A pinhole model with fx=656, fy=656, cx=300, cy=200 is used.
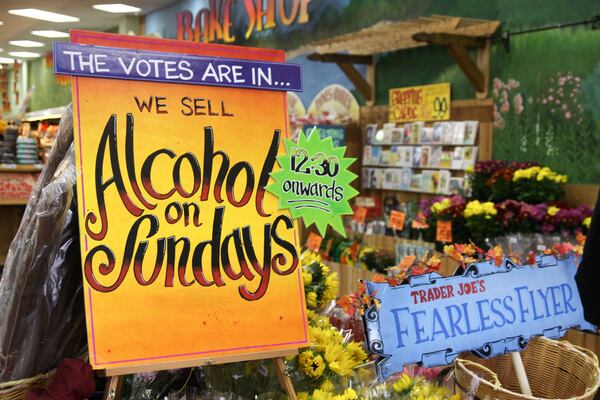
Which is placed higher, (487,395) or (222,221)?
(222,221)

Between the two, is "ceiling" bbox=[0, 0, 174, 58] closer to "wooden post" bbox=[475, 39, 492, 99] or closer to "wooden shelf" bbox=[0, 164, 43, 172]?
"wooden shelf" bbox=[0, 164, 43, 172]

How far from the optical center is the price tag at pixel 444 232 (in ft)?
14.1

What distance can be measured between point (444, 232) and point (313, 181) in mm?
3028

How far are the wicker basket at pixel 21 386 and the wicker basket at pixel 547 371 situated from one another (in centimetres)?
96

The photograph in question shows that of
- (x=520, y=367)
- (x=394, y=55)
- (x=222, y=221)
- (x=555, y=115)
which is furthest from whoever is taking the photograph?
(x=394, y=55)

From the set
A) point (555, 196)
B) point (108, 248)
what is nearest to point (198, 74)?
point (108, 248)

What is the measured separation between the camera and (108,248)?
1.27m

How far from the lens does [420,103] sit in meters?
5.85

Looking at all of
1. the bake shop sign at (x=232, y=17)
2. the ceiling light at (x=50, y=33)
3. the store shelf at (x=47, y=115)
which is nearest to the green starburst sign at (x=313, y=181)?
the bake shop sign at (x=232, y=17)

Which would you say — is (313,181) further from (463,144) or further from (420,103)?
(420,103)

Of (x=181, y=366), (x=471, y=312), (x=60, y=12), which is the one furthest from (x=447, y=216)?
(x=60, y=12)

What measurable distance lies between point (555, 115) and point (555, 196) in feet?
2.21

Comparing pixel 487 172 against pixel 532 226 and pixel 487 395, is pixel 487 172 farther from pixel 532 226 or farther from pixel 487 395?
pixel 487 395

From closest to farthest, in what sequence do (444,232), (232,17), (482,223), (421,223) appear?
(482,223) → (444,232) → (421,223) → (232,17)
